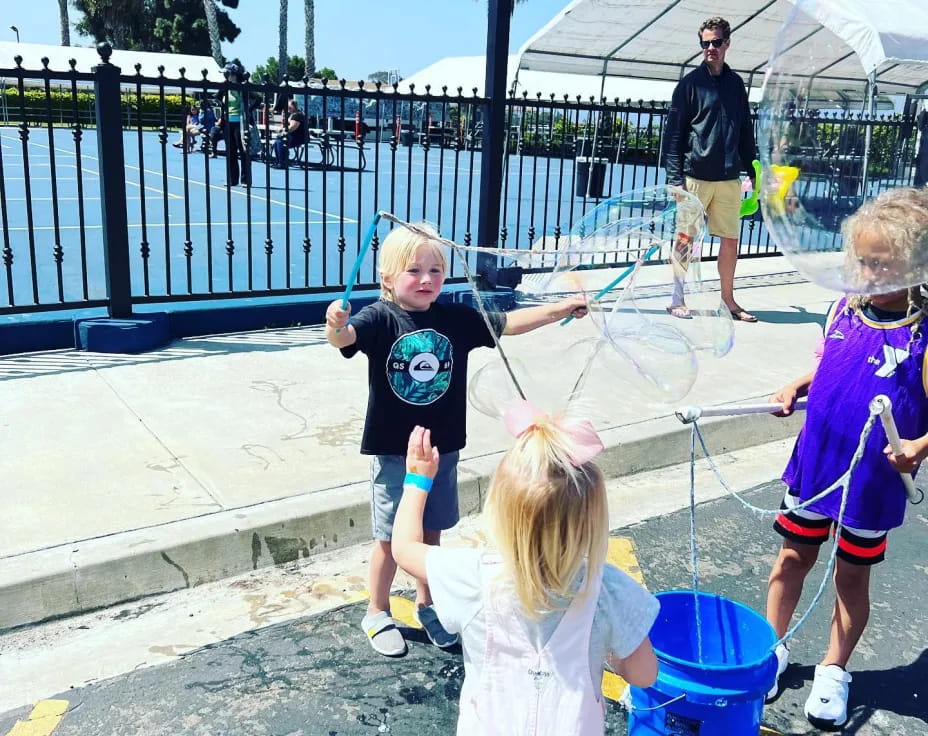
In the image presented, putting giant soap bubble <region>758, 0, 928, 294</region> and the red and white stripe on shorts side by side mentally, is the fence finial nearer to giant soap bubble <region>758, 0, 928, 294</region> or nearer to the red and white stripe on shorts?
giant soap bubble <region>758, 0, 928, 294</region>

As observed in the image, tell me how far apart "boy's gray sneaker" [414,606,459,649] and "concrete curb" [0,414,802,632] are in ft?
2.34

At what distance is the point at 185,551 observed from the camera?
3.54 metres

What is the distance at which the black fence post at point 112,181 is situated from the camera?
231 inches

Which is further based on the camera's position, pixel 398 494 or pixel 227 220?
pixel 227 220

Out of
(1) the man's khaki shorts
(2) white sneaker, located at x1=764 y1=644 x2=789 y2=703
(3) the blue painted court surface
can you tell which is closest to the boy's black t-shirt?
(2) white sneaker, located at x1=764 y1=644 x2=789 y2=703

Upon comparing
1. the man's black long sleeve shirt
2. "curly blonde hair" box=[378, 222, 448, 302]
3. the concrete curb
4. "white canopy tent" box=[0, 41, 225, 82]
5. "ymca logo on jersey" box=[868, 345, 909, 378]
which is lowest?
the concrete curb

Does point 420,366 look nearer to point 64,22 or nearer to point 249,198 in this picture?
point 249,198

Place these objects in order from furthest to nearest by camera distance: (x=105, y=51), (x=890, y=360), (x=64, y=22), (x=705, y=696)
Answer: (x=64, y=22) < (x=105, y=51) < (x=890, y=360) < (x=705, y=696)

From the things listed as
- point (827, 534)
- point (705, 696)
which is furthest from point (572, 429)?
point (827, 534)

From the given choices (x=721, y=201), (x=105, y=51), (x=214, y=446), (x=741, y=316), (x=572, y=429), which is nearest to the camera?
(x=572, y=429)

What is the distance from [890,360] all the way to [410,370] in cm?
143

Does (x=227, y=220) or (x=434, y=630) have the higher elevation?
(x=227, y=220)

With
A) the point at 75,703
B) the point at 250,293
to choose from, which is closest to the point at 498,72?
the point at 250,293

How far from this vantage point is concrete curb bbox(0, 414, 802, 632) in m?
3.28
